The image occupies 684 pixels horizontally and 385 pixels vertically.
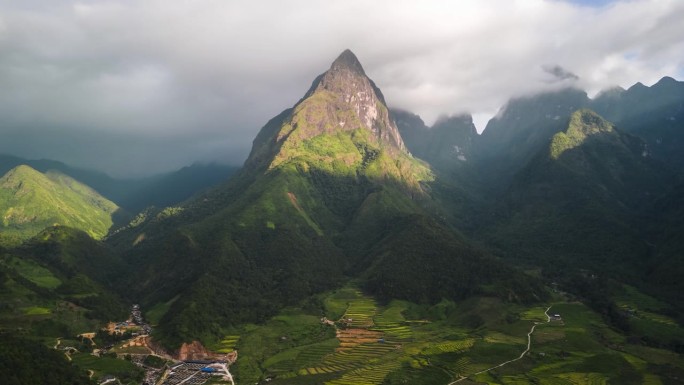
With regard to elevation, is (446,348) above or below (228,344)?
above

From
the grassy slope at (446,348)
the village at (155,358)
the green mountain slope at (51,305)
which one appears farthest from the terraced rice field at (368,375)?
the green mountain slope at (51,305)

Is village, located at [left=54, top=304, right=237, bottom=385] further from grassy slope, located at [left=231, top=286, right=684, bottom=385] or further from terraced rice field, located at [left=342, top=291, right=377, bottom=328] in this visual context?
terraced rice field, located at [left=342, top=291, right=377, bottom=328]

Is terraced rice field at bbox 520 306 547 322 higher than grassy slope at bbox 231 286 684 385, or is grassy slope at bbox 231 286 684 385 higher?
terraced rice field at bbox 520 306 547 322

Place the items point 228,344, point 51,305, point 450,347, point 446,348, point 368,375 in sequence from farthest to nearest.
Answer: point 51,305 < point 228,344 < point 450,347 < point 446,348 < point 368,375

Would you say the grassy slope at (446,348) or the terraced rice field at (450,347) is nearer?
the grassy slope at (446,348)

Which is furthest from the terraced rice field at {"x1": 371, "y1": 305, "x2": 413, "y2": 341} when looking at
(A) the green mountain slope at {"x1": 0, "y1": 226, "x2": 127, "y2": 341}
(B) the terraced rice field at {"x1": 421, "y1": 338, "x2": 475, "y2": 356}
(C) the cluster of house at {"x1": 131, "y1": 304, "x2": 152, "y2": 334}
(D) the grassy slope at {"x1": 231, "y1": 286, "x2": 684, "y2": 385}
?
(A) the green mountain slope at {"x1": 0, "y1": 226, "x2": 127, "y2": 341}

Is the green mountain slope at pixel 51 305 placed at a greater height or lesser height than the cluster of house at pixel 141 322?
greater

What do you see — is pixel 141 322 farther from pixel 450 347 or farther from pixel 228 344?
pixel 450 347

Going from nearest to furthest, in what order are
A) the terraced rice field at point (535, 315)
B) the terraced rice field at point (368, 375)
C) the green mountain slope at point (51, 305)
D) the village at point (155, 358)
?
the terraced rice field at point (368, 375)
the village at point (155, 358)
the green mountain slope at point (51, 305)
the terraced rice field at point (535, 315)

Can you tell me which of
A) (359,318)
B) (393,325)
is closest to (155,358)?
(359,318)

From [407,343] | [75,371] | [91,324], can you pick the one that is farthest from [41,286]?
[407,343]

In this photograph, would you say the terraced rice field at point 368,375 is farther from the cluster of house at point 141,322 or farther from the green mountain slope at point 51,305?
the green mountain slope at point 51,305

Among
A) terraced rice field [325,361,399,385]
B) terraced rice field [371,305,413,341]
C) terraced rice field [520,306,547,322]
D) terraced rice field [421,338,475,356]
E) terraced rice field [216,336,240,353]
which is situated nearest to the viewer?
terraced rice field [325,361,399,385]
